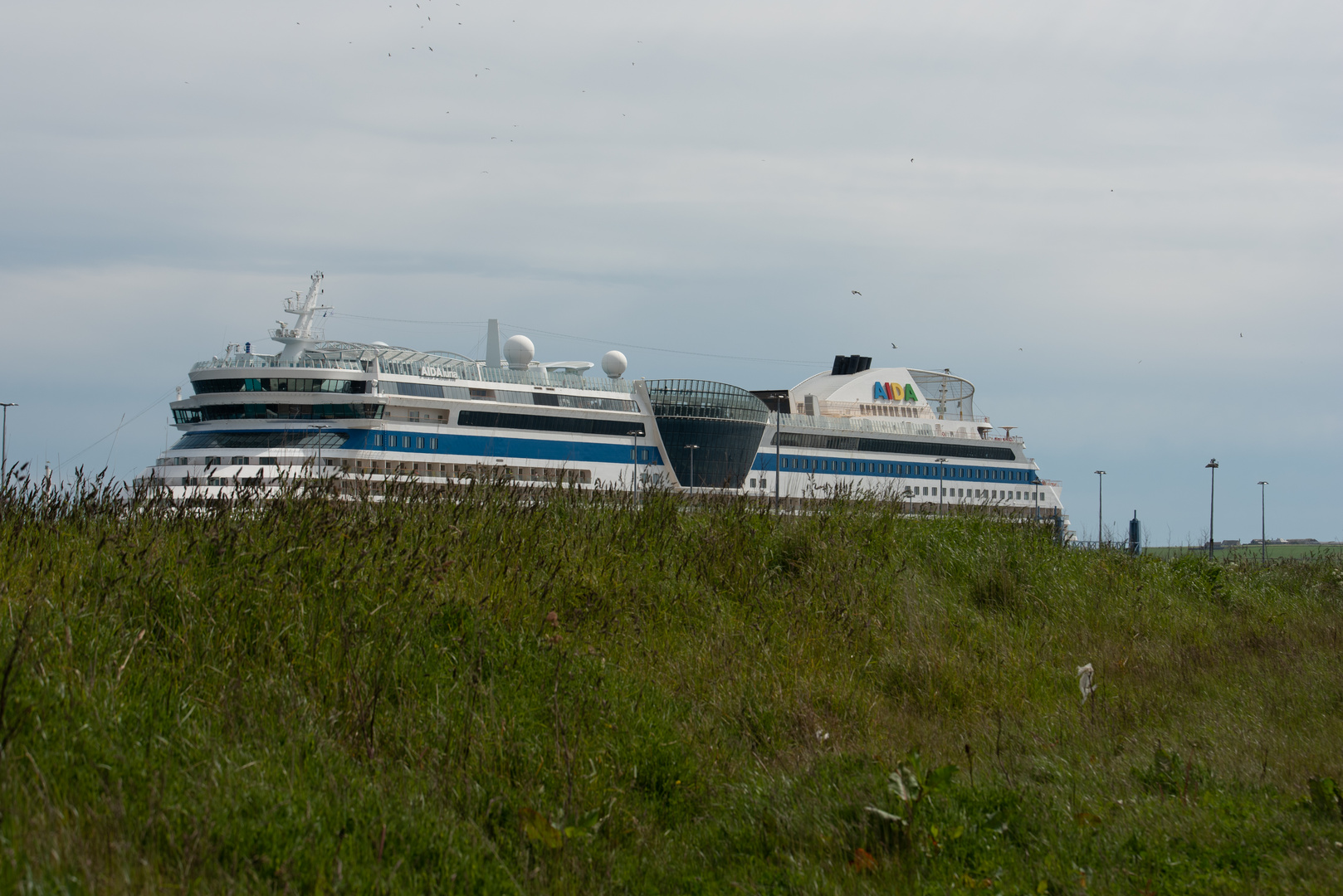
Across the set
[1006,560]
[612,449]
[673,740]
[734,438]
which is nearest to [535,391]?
[612,449]

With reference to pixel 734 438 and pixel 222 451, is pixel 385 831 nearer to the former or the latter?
pixel 222 451

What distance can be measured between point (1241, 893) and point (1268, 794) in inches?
58.7

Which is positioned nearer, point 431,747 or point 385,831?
point 385,831

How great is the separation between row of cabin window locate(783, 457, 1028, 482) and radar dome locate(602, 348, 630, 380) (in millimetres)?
13173

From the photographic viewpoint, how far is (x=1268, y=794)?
541 cm

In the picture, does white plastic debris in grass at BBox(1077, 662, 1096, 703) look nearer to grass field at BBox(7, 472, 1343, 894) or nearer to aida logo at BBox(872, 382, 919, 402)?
grass field at BBox(7, 472, 1343, 894)

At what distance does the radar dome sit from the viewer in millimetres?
49719

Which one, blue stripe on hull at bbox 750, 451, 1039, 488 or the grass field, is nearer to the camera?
the grass field

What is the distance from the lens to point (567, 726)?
5.51 meters

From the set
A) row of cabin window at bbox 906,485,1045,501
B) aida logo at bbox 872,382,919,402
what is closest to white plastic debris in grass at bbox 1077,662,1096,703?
row of cabin window at bbox 906,485,1045,501

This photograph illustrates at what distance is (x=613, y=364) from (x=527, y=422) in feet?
23.8

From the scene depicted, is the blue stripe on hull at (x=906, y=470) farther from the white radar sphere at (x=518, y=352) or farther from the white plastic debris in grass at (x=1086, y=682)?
the white plastic debris in grass at (x=1086, y=682)

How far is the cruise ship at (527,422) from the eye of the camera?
39250 mm

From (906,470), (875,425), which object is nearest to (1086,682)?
(875,425)
